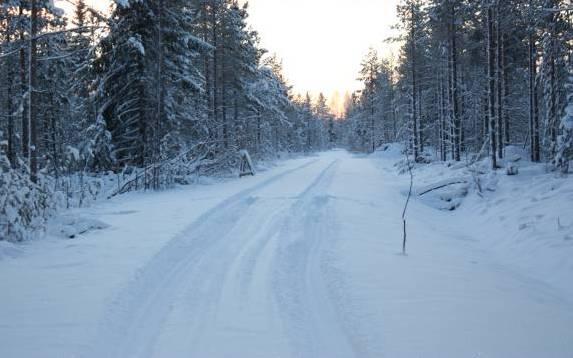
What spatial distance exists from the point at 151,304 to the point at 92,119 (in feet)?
55.1

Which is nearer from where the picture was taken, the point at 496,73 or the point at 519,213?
the point at 519,213

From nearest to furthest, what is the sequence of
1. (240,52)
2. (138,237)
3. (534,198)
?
(138,237)
(534,198)
(240,52)

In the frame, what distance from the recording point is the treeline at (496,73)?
1476 centimetres

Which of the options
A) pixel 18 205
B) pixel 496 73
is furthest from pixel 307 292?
pixel 496 73

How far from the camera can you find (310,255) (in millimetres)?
7168

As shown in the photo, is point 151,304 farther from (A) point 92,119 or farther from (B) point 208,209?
(A) point 92,119

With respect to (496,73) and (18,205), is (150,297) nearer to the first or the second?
(18,205)

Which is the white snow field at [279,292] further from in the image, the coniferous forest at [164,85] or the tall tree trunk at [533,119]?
the tall tree trunk at [533,119]

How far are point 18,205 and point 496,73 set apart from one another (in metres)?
17.0

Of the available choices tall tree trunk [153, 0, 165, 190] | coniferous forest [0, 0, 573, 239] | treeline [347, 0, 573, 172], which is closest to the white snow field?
coniferous forest [0, 0, 573, 239]

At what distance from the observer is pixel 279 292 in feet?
17.7

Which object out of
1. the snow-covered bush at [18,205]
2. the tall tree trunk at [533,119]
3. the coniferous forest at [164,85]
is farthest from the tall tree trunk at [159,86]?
the tall tree trunk at [533,119]

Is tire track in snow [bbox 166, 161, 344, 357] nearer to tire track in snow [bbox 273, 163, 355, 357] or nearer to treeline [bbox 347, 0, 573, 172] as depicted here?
tire track in snow [bbox 273, 163, 355, 357]

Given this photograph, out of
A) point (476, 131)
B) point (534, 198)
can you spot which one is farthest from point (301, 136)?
point (534, 198)
